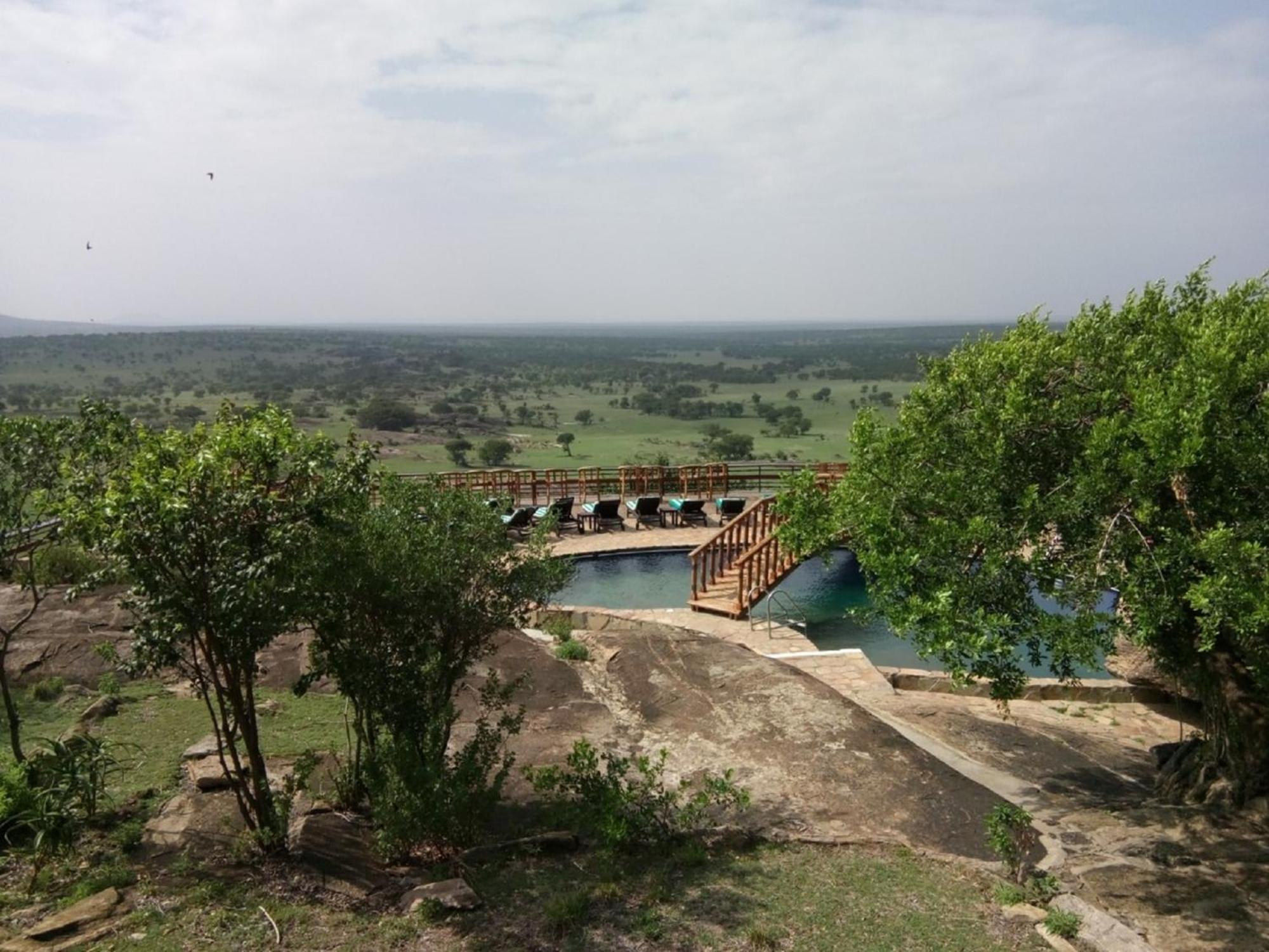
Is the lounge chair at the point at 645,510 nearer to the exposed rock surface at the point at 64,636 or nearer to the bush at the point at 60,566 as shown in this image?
the exposed rock surface at the point at 64,636

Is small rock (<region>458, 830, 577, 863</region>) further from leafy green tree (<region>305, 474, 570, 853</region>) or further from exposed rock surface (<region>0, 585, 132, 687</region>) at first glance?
exposed rock surface (<region>0, 585, 132, 687</region>)

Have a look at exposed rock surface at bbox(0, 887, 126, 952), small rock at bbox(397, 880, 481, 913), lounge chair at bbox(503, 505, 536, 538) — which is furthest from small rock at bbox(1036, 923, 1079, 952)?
lounge chair at bbox(503, 505, 536, 538)

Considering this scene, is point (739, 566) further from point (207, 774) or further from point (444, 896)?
point (444, 896)

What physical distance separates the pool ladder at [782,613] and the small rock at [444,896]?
753 cm

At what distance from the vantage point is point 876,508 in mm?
6941

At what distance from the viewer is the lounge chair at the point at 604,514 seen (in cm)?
1955

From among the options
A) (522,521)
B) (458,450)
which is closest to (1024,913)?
(522,521)

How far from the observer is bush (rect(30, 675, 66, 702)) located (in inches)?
361

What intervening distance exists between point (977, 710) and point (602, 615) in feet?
17.0

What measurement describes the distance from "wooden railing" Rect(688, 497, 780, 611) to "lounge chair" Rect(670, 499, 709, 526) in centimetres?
366

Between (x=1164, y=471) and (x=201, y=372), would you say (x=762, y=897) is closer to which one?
(x=1164, y=471)

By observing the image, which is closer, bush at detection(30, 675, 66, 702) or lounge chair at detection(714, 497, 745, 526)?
bush at detection(30, 675, 66, 702)

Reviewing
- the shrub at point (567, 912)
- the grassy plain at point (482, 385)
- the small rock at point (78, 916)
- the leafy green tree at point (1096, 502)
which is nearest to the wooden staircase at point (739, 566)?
the grassy plain at point (482, 385)

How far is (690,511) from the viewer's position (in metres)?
20.3
